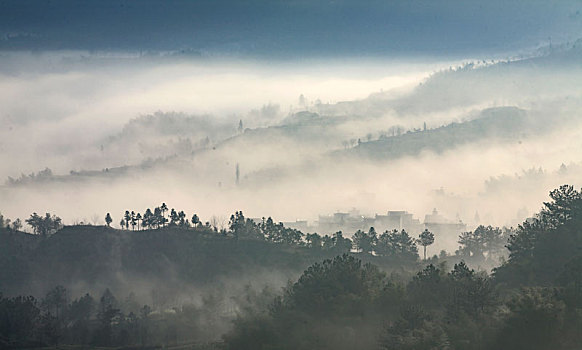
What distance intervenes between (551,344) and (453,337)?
23.8m

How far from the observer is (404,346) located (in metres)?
194

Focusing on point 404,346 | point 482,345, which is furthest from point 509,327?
point 404,346

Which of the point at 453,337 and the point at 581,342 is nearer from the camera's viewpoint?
the point at 581,342

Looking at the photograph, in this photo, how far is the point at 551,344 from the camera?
188000 mm

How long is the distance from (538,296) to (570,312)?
881 centimetres

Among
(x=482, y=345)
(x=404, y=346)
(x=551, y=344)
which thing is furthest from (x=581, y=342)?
(x=404, y=346)

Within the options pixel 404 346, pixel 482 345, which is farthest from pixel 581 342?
pixel 404 346

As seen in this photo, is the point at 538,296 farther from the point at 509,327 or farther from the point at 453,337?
the point at 453,337

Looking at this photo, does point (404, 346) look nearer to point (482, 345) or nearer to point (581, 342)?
point (482, 345)

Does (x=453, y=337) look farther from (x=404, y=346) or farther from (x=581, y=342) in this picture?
(x=581, y=342)

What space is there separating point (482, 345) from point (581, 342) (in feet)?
75.5

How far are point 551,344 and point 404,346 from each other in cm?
3445

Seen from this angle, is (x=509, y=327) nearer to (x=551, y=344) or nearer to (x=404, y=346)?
(x=551, y=344)

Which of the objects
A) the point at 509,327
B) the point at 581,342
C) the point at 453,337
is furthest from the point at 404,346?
the point at 581,342
